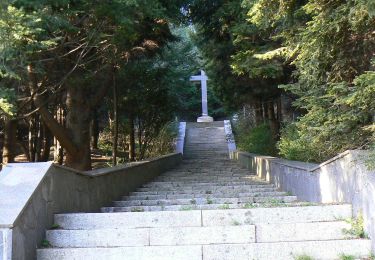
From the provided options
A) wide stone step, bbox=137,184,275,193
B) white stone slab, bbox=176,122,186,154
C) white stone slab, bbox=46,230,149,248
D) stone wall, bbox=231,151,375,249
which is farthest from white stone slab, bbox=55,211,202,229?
white stone slab, bbox=176,122,186,154

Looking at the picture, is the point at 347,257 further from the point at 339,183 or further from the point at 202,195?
the point at 202,195

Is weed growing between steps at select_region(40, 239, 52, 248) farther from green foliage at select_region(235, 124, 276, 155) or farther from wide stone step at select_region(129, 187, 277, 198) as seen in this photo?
green foliage at select_region(235, 124, 276, 155)

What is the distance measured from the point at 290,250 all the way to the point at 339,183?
1.38 metres

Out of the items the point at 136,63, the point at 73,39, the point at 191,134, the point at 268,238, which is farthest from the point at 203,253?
the point at 191,134

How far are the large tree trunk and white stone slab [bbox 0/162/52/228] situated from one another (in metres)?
6.81

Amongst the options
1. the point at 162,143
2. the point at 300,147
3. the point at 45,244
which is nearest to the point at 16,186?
the point at 45,244

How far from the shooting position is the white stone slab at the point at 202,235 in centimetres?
464

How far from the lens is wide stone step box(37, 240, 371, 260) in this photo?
4410 mm

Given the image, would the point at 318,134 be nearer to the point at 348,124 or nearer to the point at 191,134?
the point at 348,124

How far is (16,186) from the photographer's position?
461 centimetres

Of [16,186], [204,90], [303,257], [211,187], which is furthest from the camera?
[204,90]

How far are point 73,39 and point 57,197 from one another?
4923 mm

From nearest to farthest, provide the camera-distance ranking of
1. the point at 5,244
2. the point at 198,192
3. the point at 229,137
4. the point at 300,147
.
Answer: the point at 5,244 → the point at 300,147 → the point at 198,192 → the point at 229,137

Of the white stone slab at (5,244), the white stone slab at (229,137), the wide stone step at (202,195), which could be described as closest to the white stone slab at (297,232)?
the white stone slab at (5,244)
